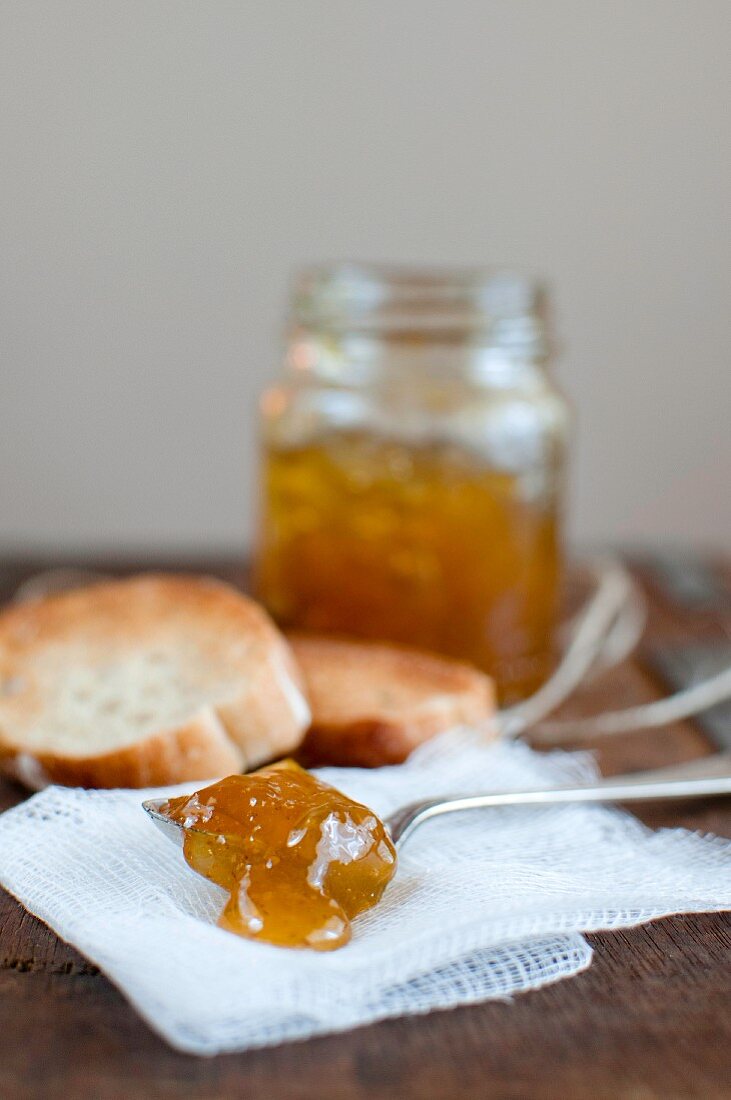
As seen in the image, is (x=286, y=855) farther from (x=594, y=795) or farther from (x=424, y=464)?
(x=424, y=464)

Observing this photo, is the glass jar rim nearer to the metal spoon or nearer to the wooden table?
the metal spoon

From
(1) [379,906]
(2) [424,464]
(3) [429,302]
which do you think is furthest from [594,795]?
(3) [429,302]

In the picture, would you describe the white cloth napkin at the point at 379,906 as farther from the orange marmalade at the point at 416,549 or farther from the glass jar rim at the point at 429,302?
the glass jar rim at the point at 429,302

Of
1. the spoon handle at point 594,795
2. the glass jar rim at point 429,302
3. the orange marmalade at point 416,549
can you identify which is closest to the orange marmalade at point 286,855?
the spoon handle at point 594,795

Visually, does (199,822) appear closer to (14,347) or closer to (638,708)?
(638,708)

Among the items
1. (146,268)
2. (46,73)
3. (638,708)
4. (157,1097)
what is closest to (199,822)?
(157,1097)
